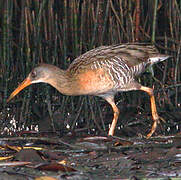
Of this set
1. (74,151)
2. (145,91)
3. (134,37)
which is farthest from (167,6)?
(74,151)

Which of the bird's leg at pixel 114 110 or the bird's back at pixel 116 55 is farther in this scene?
the bird's leg at pixel 114 110

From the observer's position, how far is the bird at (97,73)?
20.7 ft

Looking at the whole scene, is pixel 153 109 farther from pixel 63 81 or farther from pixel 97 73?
pixel 63 81

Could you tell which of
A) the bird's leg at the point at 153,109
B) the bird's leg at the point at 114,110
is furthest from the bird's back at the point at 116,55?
the bird's leg at the point at 114,110

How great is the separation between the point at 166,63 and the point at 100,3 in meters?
1.06

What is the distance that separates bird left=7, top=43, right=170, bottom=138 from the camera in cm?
631

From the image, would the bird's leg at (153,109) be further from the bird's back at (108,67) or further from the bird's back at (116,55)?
the bird's back at (116,55)

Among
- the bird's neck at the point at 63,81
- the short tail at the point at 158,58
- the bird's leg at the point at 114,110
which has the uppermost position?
the short tail at the point at 158,58

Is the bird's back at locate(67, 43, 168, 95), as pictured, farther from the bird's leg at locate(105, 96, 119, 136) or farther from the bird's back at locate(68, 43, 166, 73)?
the bird's leg at locate(105, 96, 119, 136)

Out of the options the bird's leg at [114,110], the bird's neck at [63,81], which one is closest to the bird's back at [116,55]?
the bird's neck at [63,81]

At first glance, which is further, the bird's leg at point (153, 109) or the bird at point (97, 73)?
the bird's leg at point (153, 109)

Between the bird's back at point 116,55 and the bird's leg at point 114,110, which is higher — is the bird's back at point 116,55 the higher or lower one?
the higher one

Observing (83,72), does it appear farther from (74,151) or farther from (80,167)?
(80,167)

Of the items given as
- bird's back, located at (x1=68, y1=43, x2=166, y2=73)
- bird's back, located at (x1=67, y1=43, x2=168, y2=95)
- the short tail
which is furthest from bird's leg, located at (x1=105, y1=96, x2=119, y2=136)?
the short tail
